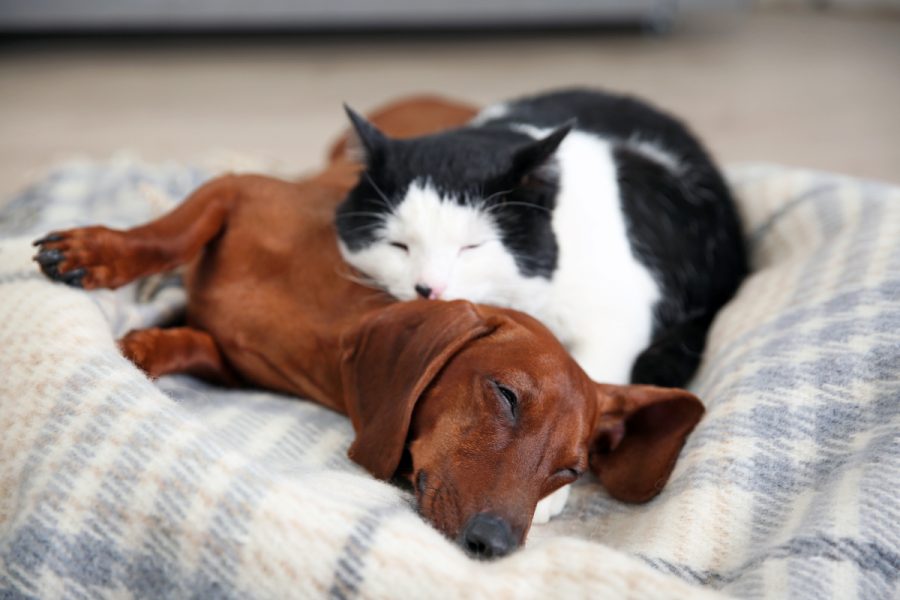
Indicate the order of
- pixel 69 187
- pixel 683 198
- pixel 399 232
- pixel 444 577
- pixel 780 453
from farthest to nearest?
pixel 69 187 → pixel 683 198 → pixel 399 232 → pixel 780 453 → pixel 444 577

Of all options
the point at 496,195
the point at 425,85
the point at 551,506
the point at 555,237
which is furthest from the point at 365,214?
the point at 425,85

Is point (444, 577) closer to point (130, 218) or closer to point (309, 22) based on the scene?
point (130, 218)

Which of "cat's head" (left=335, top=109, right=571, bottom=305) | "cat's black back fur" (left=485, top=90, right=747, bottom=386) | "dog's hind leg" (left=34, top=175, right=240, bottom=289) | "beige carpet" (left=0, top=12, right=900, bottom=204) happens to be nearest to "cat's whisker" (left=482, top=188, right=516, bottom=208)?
"cat's head" (left=335, top=109, right=571, bottom=305)

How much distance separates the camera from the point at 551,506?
135 centimetres

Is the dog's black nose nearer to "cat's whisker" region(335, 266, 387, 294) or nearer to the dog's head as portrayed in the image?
the dog's head

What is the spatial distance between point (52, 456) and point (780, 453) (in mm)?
923

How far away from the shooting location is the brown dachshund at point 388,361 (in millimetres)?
1171

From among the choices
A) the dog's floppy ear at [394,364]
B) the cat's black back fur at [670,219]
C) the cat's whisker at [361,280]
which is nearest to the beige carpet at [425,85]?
the cat's black back fur at [670,219]

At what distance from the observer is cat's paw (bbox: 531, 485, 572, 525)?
4.34 ft


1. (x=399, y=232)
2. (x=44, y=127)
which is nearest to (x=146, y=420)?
(x=399, y=232)

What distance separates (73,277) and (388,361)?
0.50 metres

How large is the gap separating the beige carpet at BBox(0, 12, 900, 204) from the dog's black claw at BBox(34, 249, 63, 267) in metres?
1.64

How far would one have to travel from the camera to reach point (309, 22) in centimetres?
427

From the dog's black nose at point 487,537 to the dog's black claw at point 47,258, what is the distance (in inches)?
29.6
